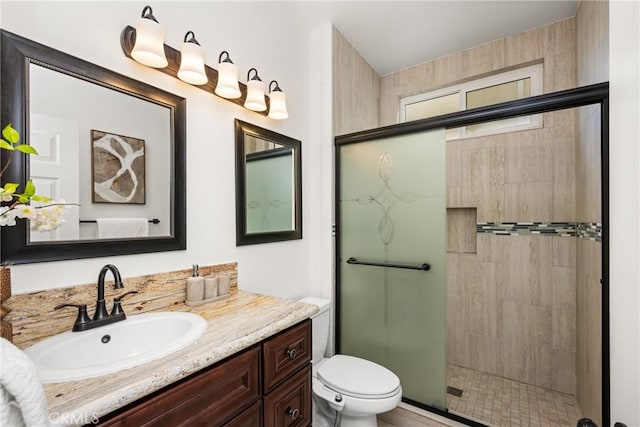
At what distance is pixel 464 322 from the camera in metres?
2.53

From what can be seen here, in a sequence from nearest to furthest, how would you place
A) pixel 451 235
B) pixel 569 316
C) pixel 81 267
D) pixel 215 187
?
pixel 81 267 → pixel 215 187 → pixel 569 316 → pixel 451 235

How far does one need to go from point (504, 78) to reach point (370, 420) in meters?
2.73

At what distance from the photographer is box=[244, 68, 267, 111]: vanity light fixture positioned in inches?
64.3

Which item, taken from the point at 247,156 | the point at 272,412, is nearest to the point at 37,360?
the point at 272,412

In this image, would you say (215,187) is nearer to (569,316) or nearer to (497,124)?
(497,124)

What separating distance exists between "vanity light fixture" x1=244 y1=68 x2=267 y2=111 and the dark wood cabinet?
3.91ft

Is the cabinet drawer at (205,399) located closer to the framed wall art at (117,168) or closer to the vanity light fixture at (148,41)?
the framed wall art at (117,168)

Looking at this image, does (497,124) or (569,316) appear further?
(497,124)

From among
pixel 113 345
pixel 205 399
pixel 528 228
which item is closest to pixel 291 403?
pixel 205 399

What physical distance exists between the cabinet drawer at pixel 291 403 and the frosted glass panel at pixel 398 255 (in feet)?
3.08

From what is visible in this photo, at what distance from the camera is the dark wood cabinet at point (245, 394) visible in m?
0.72

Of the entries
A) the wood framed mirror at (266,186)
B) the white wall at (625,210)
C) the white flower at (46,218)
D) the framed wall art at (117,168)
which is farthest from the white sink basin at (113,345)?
the white wall at (625,210)

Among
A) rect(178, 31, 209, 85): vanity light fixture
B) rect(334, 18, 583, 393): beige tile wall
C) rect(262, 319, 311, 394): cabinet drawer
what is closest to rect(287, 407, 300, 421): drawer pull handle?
rect(262, 319, 311, 394): cabinet drawer

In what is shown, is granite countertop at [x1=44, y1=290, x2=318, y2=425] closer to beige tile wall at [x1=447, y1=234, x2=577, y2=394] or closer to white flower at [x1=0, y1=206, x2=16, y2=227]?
white flower at [x1=0, y1=206, x2=16, y2=227]
